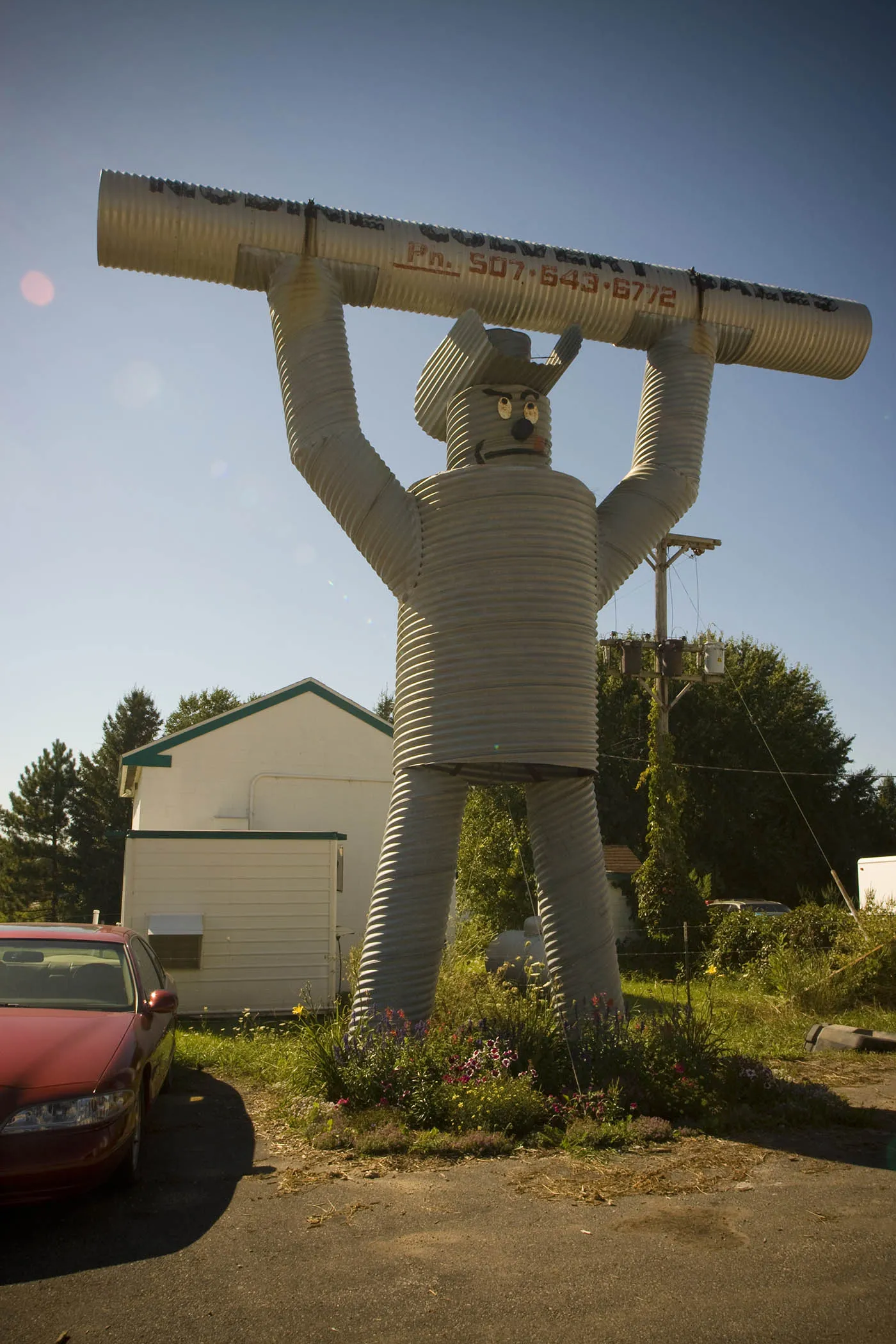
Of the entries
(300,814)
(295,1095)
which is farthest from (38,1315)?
(300,814)

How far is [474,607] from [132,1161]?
4.01 metres

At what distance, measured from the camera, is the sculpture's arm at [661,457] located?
818cm

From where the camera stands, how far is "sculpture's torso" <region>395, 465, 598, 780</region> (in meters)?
7.14

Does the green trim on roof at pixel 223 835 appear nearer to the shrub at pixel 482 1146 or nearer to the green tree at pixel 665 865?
the shrub at pixel 482 1146

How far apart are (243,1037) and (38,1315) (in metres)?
6.41

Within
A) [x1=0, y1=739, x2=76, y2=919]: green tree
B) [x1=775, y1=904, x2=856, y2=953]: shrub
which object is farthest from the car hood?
[x1=0, y1=739, x2=76, y2=919]: green tree

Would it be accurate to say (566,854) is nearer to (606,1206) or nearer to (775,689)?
(606,1206)

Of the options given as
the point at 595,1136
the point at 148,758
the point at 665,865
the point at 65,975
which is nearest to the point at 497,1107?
the point at 595,1136

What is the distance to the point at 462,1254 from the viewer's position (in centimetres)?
411

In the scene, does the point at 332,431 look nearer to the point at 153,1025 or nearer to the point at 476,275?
the point at 476,275

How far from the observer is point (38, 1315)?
3535 mm

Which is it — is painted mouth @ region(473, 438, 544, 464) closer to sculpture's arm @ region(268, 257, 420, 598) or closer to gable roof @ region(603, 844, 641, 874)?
sculpture's arm @ region(268, 257, 420, 598)

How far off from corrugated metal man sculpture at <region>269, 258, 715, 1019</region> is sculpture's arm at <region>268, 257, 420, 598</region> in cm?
1

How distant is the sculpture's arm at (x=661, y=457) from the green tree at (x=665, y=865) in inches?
595
